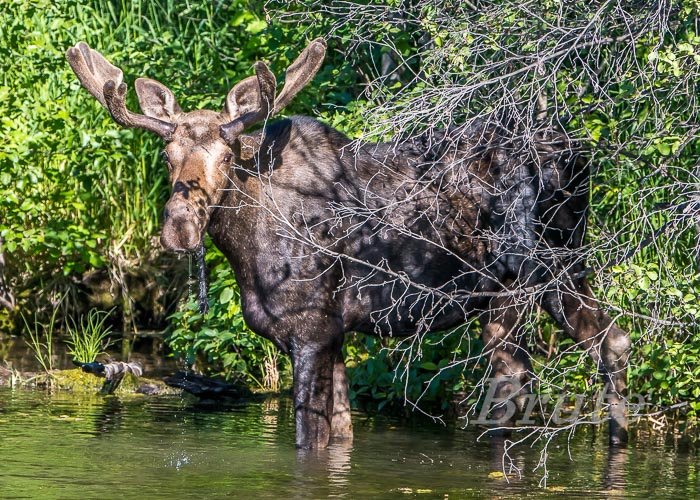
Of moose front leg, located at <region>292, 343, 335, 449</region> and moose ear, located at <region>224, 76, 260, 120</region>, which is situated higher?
moose ear, located at <region>224, 76, 260, 120</region>

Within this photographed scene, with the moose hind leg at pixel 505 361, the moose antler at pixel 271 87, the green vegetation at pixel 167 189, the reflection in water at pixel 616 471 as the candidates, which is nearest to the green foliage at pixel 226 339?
the green vegetation at pixel 167 189

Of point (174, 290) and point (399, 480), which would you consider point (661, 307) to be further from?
point (174, 290)

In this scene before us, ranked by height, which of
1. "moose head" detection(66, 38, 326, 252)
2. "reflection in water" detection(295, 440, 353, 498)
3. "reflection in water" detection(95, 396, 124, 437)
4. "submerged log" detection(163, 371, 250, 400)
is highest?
"moose head" detection(66, 38, 326, 252)

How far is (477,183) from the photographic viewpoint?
8.33 meters

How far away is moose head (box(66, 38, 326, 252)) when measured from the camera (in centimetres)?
732

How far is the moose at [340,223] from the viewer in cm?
764

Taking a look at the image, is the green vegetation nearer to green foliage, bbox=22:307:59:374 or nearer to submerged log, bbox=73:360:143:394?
green foliage, bbox=22:307:59:374

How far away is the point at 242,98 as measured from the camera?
8.05m

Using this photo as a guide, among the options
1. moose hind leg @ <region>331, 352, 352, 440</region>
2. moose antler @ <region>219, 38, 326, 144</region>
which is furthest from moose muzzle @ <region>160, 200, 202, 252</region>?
moose hind leg @ <region>331, 352, 352, 440</region>

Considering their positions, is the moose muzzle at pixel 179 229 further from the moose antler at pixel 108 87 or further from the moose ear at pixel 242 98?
the moose ear at pixel 242 98

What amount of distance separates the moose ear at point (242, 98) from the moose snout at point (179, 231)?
92 centimetres

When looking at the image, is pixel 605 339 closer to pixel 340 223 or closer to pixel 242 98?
pixel 340 223

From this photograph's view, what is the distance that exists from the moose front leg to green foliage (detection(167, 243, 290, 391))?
2249mm

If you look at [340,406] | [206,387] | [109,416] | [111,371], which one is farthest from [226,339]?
[340,406]
